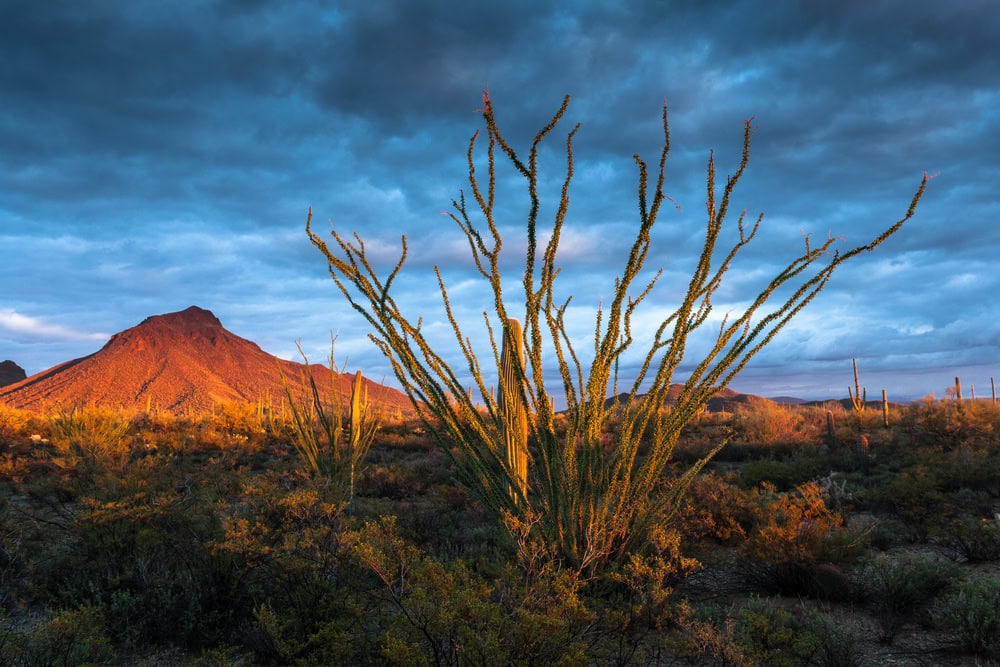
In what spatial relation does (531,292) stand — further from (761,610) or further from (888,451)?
(888,451)

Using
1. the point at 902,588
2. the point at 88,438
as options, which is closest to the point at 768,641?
the point at 902,588

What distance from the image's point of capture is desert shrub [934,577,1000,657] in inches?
162

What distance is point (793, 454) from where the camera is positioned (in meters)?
13.7

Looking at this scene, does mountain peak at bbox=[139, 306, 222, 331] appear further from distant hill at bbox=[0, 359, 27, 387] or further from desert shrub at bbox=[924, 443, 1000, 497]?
desert shrub at bbox=[924, 443, 1000, 497]

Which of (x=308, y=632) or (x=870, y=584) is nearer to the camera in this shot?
(x=308, y=632)

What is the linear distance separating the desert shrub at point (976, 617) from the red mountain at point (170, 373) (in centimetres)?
5915

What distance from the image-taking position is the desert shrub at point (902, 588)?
16.0ft

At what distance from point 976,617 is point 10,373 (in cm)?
13480

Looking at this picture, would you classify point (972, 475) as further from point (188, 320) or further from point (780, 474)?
point (188, 320)

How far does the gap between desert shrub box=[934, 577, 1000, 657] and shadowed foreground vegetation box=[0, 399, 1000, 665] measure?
1cm

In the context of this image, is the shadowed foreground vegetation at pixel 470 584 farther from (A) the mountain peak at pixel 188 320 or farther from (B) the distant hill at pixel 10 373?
(B) the distant hill at pixel 10 373

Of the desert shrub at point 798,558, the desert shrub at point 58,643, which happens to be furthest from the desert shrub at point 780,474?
the desert shrub at point 58,643

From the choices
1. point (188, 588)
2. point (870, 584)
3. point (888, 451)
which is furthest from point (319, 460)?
point (888, 451)

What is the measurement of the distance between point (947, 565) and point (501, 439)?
158 inches
